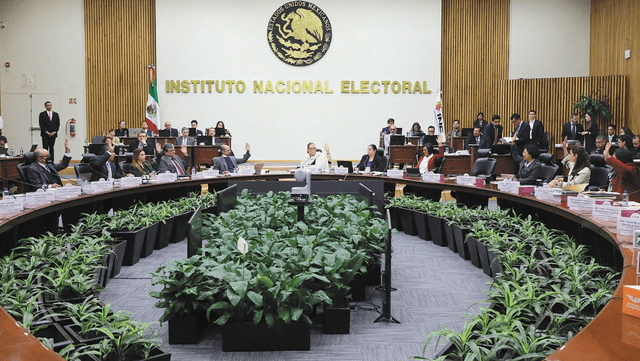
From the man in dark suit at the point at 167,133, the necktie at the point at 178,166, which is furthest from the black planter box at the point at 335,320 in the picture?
the man in dark suit at the point at 167,133

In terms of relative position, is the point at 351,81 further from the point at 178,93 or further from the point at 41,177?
the point at 41,177

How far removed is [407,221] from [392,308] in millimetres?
3089

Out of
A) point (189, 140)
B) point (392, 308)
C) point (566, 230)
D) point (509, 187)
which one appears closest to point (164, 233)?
point (392, 308)

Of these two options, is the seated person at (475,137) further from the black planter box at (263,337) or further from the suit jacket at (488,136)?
the black planter box at (263,337)

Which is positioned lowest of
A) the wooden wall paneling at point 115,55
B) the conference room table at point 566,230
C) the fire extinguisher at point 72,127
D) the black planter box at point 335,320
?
the black planter box at point 335,320

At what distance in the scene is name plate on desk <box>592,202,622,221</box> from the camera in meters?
3.89

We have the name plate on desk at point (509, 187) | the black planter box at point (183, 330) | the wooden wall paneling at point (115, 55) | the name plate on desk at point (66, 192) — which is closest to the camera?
the black planter box at point (183, 330)

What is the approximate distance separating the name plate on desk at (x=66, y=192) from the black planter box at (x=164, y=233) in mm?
876

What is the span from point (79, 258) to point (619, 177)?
558 centimetres

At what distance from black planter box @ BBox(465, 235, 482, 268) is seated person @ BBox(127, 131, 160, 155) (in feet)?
24.2

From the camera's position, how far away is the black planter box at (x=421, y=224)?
6.55 meters

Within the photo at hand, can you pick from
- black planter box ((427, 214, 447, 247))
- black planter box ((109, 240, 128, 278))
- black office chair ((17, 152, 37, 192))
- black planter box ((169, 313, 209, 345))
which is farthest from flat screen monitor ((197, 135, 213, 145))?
black planter box ((169, 313, 209, 345))

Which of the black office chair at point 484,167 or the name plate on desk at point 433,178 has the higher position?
the black office chair at point 484,167

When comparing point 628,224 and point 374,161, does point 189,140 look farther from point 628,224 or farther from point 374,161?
point 628,224
